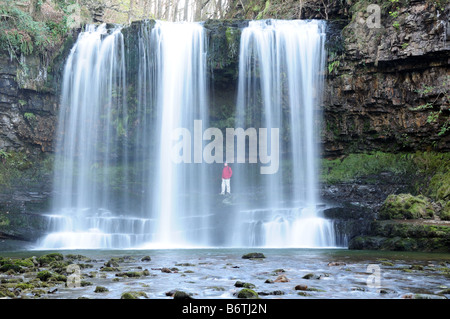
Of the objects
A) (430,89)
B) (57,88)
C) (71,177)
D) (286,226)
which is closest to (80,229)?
(71,177)

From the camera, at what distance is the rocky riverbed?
6.42 meters

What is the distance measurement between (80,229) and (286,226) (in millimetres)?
7975

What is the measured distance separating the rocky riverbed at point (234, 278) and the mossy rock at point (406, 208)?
12.4 ft

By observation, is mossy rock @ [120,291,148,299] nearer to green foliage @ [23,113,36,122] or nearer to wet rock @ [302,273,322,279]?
wet rock @ [302,273,322,279]

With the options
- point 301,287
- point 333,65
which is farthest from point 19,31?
point 301,287

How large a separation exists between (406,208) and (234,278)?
31.0ft

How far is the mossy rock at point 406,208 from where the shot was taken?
14984 mm

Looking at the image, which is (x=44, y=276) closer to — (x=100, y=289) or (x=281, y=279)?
(x=100, y=289)

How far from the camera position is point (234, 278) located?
8.03 m

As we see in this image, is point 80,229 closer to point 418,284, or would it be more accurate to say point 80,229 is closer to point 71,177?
point 71,177

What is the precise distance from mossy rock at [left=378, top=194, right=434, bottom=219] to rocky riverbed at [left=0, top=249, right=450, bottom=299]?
3772 millimetres

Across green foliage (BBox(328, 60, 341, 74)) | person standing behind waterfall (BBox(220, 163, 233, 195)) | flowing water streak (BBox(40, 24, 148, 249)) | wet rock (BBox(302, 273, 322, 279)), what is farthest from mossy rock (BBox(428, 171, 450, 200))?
flowing water streak (BBox(40, 24, 148, 249))

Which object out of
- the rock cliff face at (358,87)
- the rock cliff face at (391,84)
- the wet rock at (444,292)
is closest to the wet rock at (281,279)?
the wet rock at (444,292)

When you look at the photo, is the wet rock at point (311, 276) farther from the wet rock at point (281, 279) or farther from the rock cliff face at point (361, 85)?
the rock cliff face at point (361, 85)
